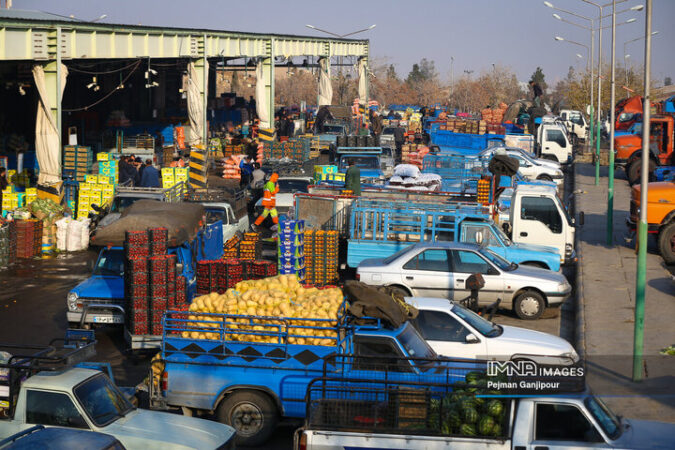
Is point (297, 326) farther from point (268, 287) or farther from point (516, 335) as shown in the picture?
point (516, 335)

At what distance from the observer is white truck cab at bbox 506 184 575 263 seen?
19781 mm

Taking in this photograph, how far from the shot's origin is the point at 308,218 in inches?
781

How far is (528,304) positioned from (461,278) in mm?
1412

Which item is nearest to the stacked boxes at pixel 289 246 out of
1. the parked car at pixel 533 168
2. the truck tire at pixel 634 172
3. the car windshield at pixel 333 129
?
the parked car at pixel 533 168

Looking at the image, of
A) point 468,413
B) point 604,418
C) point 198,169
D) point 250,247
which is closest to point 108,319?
point 250,247

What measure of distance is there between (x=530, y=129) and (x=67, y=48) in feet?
93.6

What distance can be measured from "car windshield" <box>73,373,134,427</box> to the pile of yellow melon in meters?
1.49

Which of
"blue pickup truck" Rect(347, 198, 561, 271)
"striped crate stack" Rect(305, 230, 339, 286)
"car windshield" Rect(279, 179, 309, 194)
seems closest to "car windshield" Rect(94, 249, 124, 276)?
"striped crate stack" Rect(305, 230, 339, 286)

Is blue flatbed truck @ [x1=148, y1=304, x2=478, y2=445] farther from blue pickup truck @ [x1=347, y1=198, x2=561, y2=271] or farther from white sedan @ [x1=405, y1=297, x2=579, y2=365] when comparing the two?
blue pickup truck @ [x1=347, y1=198, x2=561, y2=271]

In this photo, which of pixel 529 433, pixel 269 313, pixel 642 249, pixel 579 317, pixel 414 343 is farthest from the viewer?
pixel 579 317

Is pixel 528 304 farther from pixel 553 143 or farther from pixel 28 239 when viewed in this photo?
pixel 553 143

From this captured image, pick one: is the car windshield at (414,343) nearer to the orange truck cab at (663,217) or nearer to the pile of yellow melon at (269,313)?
the pile of yellow melon at (269,313)

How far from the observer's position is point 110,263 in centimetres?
1545

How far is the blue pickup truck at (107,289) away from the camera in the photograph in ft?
→ 47.9
